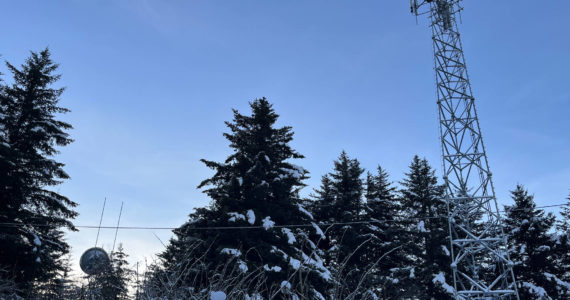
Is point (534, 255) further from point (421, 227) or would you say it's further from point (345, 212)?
point (345, 212)

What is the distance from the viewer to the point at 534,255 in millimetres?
22172

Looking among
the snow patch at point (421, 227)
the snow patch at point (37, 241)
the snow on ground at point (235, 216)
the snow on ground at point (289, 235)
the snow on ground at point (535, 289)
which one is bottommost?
the snow on ground at point (535, 289)

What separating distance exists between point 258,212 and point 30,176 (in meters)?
9.82

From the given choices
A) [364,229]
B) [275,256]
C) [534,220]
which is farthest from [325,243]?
[534,220]

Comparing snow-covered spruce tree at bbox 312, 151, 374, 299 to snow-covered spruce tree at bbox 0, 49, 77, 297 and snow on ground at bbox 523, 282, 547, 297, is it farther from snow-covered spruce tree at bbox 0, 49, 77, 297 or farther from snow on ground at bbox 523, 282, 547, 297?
snow-covered spruce tree at bbox 0, 49, 77, 297

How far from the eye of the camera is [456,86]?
1741 centimetres

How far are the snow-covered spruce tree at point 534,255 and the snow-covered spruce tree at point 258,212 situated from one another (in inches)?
544

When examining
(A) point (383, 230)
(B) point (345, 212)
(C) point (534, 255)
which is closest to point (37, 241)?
(B) point (345, 212)

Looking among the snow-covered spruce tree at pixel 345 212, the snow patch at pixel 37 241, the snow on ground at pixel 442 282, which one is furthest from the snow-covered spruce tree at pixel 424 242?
the snow patch at pixel 37 241

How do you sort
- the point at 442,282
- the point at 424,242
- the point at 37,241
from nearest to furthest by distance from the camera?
the point at 37,241 < the point at 442,282 < the point at 424,242

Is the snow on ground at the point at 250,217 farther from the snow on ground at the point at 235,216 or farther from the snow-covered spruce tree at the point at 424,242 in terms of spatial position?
the snow-covered spruce tree at the point at 424,242

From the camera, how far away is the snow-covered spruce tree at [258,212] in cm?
1498

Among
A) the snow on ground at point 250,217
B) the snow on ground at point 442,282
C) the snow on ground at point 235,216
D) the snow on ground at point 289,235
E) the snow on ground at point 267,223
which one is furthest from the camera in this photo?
the snow on ground at point 442,282

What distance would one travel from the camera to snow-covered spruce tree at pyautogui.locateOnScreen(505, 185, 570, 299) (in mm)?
20547
